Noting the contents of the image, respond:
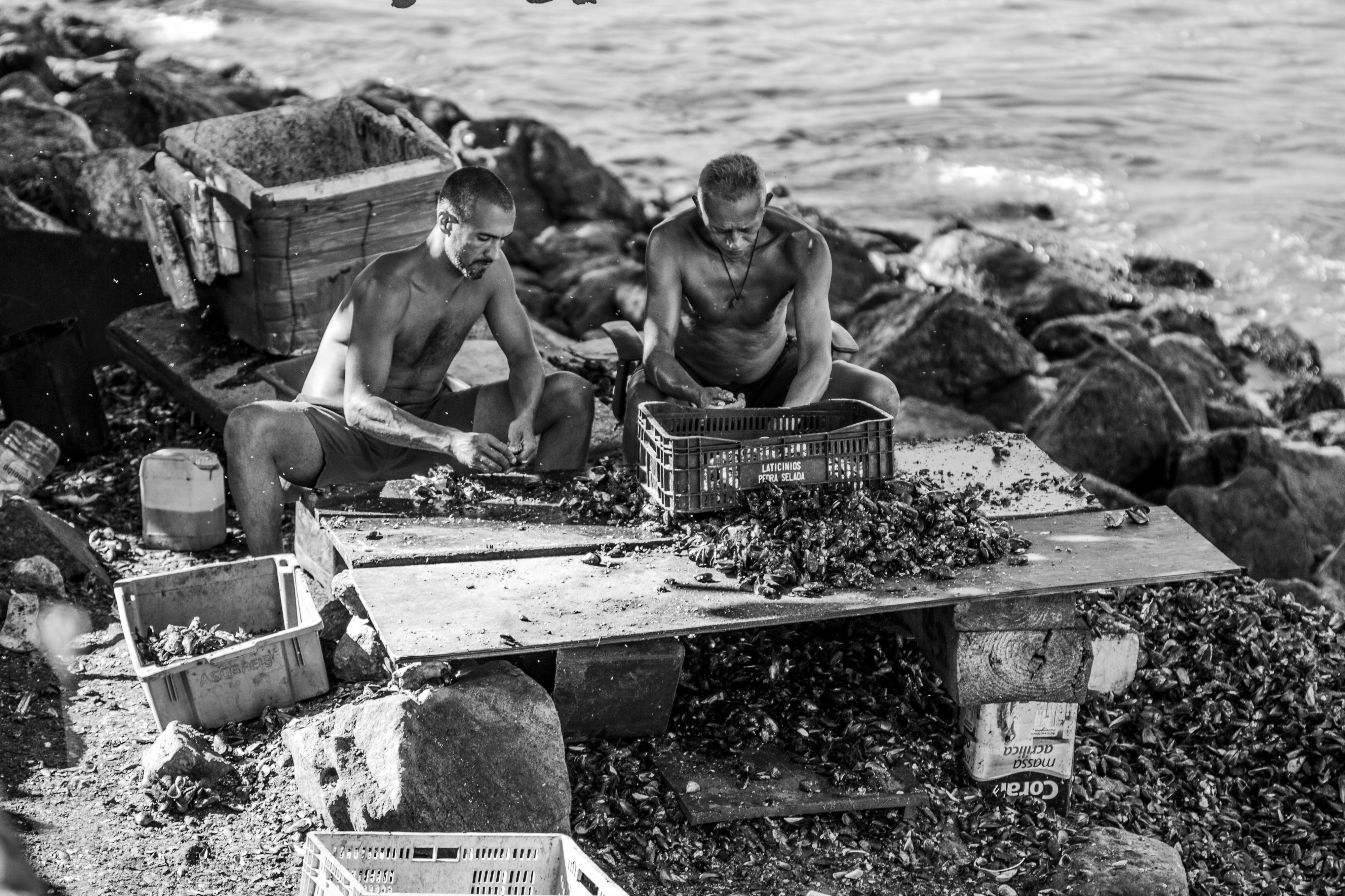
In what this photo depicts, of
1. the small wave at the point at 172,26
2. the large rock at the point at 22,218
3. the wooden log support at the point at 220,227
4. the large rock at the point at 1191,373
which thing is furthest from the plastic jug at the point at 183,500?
the small wave at the point at 172,26

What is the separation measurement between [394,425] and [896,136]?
12.4 meters

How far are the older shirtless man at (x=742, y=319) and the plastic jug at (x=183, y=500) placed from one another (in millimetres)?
1697

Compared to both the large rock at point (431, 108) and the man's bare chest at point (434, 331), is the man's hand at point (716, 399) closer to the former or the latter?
the man's bare chest at point (434, 331)

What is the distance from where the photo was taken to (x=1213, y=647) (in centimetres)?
528

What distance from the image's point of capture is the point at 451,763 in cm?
399

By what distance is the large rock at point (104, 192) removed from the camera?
29.0ft

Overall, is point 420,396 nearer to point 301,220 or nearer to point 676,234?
point 676,234

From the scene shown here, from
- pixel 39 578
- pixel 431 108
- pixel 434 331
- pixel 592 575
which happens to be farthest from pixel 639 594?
pixel 431 108

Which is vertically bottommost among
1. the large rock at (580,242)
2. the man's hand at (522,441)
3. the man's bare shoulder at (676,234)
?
the large rock at (580,242)

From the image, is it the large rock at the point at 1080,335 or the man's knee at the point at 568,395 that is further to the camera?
the large rock at the point at 1080,335

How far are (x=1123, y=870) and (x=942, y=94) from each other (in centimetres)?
1498

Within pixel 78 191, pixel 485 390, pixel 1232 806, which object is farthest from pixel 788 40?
pixel 1232 806

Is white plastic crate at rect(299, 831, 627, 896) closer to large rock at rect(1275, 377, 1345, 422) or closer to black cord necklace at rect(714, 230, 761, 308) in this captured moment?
black cord necklace at rect(714, 230, 761, 308)

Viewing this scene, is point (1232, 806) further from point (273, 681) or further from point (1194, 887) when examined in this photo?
point (273, 681)
